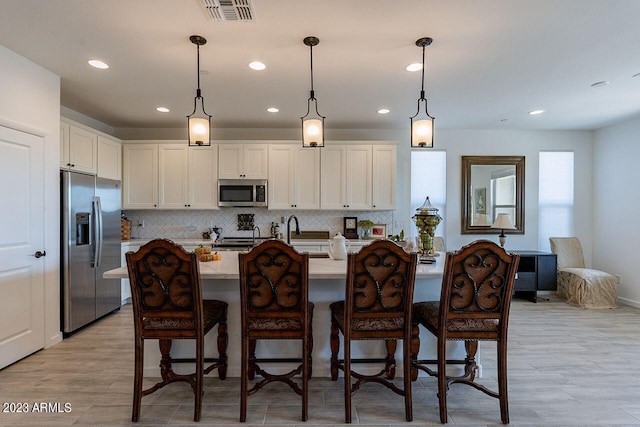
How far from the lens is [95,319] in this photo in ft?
12.7

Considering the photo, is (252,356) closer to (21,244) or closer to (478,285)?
(478,285)

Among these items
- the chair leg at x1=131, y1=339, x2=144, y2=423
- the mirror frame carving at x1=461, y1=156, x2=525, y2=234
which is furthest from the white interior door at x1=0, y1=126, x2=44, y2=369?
the mirror frame carving at x1=461, y1=156, x2=525, y2=234

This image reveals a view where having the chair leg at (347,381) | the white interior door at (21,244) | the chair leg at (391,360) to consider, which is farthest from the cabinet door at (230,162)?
the chair leg at (347,381)

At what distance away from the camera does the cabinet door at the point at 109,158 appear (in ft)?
14.2

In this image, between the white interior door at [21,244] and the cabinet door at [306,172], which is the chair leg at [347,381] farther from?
the cabinet door at [306,172]

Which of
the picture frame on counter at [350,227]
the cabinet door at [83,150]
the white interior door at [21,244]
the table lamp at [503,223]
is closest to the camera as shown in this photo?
the white interior door at [21,244]

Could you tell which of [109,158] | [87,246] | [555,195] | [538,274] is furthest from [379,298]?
[555,195]

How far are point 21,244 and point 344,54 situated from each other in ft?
10.9

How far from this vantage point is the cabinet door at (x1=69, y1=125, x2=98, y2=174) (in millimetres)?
3770

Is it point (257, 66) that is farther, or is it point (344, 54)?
point (257, 66)

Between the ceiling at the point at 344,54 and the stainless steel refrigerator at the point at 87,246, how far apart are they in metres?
1.12

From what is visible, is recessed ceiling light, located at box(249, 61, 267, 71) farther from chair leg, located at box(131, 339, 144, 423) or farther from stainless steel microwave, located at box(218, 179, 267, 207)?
chair leg, located at box(131, 339, 144, 423)

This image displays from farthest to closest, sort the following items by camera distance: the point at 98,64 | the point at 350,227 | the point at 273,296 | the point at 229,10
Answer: the point at 350,227 → the point at 98,64 → the point at 229,10 → the point at 273,296

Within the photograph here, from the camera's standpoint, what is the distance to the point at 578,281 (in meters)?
4.79
